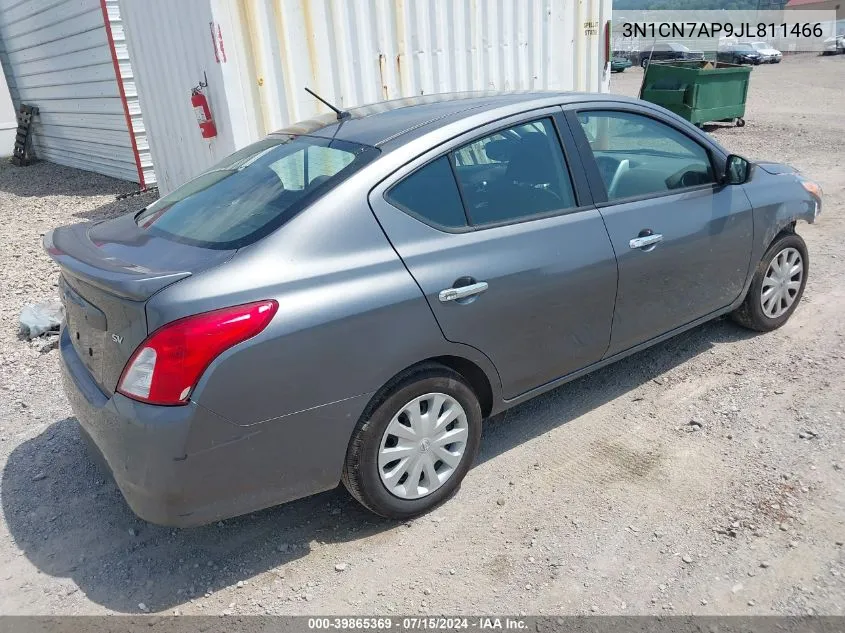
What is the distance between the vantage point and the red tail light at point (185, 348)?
228 centimetres

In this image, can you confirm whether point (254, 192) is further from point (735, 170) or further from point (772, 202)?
point (772, 202)

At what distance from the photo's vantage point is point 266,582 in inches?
106

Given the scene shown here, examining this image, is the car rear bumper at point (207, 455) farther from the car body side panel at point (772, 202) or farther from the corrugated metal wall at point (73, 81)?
the corrugated metal wall at point (73, 81)

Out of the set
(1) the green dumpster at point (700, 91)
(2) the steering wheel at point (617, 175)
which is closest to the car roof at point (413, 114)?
(2) the steering wheel at point (617, 175)

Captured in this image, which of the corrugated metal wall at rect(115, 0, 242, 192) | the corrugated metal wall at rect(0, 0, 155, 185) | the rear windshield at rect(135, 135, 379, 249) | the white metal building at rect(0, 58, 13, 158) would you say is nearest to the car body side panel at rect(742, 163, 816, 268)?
the rear windshield at rect(135, 135, 379, 249)

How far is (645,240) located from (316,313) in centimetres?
182

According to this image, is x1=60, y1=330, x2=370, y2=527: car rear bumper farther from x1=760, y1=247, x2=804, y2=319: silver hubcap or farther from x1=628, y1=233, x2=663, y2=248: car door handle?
x1=760, y1=247, x2=804, y2=319: silver hubcap

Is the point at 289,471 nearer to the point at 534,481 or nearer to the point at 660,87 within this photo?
the point at 534,481

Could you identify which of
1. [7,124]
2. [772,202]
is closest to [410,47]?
[772,202]

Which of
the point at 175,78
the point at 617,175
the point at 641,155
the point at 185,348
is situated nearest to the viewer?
the point at 185,348

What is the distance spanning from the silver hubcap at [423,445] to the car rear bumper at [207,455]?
0.74 feet

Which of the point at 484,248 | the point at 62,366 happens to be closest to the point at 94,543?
the point at 62,366

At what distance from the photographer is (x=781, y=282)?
4383mm

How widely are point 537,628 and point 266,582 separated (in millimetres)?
1062
